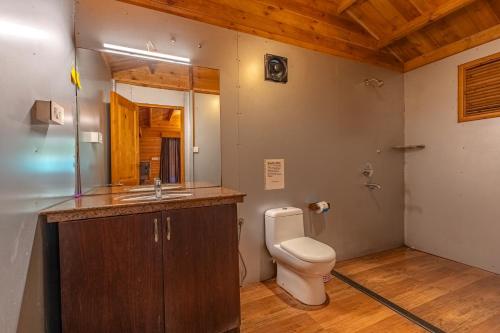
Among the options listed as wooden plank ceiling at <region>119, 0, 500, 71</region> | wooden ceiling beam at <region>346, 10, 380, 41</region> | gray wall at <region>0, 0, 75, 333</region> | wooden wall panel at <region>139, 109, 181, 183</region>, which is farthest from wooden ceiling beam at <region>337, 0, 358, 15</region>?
gray wall at <region>0, 0, 75, 333</region>

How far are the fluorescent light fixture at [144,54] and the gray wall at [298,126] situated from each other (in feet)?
0.15

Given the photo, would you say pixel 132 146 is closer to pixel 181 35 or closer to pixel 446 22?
pixel 181 35

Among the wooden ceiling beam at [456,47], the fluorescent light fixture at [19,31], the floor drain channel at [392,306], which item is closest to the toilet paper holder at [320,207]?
the floor drain channel at [392,306]

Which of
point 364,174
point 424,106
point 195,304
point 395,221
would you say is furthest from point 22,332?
point 424,106

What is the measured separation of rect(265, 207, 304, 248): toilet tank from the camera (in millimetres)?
2158

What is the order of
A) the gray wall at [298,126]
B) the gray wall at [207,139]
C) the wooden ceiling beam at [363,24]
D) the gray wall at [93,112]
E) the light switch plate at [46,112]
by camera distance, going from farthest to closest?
1. the wooden ceiling beam at [363,24]
2. the gray wall at [207,139]
3. the gray wall at [298,126]
4. the gray wall at [93,112]
5. the light switch plate at [46,112]

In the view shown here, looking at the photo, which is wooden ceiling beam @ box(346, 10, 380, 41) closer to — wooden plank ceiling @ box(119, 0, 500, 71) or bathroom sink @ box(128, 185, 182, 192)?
wooden plank ceiling @ box(119, 0, 500, 71)

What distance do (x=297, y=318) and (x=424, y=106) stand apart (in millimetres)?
2790

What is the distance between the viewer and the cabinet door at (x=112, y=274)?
1164 millimetres

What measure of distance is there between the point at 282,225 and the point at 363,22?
2.33 metres

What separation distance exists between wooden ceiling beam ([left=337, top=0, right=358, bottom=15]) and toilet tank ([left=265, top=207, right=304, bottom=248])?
207 centimetres

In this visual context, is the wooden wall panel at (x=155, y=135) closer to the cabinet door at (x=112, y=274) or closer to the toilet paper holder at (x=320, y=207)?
the cabinet door at (x=112, y=274)

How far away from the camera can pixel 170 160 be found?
1.97 meters

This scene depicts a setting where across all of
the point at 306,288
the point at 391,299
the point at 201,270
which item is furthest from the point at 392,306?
the point at 201,270
